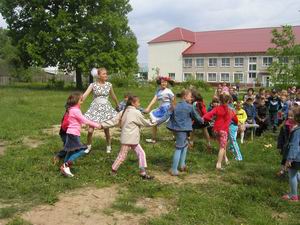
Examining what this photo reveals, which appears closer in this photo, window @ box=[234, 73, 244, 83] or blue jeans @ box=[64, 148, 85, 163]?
blue jeans @ box=[64, 148, 85, 163]

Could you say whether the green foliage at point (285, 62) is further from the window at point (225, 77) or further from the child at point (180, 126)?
the window at point (225, 77)

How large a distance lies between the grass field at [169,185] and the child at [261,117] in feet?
7.69

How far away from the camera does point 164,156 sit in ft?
30.2

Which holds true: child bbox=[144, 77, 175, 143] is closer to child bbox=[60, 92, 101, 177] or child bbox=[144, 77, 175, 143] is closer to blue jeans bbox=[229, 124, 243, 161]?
blue jeans bbox=[229, 124, 243, 161]

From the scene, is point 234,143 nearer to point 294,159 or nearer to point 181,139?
point 181,139

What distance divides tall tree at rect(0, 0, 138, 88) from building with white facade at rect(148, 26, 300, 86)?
31945 mm

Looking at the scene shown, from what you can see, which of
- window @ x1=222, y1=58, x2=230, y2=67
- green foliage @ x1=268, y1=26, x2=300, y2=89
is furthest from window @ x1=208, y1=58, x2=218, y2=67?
green foliage @ x1=268, y1=26, x2=300, y2=89

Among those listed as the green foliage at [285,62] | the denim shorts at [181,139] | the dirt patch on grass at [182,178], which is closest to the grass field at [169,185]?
the dirt patch on grass at [182,178]

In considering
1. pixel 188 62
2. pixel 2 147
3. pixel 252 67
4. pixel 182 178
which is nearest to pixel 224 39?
pixel 252 67

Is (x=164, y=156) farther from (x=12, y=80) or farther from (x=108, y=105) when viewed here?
(x=12, y=80)

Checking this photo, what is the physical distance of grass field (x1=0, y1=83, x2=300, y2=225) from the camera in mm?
5816

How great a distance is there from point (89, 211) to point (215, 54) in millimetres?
75276

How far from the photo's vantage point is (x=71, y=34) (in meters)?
37.1

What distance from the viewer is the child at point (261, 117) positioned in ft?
41.9
